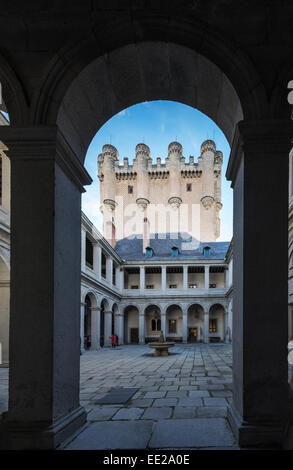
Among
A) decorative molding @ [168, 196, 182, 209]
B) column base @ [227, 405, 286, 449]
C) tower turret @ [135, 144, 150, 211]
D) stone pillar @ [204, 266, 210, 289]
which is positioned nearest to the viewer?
column base @ [227, 405, 286, 449]

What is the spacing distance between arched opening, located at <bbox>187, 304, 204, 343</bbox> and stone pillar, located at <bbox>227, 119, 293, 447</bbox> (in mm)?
31894

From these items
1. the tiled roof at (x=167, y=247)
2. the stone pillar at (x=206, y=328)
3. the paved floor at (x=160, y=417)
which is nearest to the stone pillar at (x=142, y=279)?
the tiled roof at (x=167, y=247)

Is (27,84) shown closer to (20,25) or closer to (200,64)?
(20,25)

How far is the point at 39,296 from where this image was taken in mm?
3578

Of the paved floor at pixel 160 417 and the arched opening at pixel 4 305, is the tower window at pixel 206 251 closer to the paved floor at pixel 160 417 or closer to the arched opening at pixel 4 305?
the arched opening at pixel 4 305

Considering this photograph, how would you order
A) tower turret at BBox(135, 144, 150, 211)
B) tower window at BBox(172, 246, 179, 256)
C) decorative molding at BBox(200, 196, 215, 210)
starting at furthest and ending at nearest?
1. tower turret at BBox(135, 144, 150, 211)
2. decorative molding at BBox(200, 196, 215, 210)
3. tower window at BBox(172, 246, 179, 256)

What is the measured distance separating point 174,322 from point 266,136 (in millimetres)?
32929

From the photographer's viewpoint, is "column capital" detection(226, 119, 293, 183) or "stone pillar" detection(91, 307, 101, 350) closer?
"column capital" detection(226, 119, 293, 183)

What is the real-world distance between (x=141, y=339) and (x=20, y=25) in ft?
101

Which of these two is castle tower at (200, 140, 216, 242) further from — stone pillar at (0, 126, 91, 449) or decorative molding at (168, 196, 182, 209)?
stone pillar at (0, 126, 91, 449)

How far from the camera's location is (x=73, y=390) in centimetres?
407

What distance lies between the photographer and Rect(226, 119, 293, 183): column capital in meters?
3.62

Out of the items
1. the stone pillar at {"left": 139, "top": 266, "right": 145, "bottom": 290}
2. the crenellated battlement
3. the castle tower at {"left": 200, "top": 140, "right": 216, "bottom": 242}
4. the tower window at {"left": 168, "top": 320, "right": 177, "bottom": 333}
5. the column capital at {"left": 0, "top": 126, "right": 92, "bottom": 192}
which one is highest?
the crenellated battlement

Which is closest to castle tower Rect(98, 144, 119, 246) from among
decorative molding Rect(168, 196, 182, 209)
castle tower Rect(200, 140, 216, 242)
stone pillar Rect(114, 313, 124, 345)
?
decorative molding Rect(168, 196, 182, 209)
